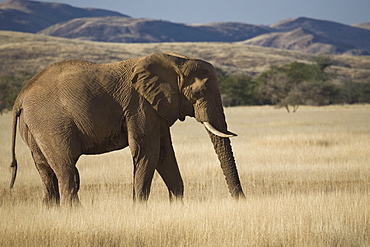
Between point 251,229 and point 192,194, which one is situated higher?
point 251,229

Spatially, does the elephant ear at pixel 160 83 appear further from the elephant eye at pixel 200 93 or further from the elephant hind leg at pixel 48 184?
the elephant hind leg at pixel 48 184

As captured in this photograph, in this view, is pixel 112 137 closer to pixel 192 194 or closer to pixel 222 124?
pixel 222 124

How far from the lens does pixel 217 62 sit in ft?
469

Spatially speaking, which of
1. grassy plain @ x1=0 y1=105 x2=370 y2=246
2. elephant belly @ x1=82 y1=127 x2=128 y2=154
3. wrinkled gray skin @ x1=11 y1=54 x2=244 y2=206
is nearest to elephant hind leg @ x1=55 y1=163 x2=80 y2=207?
wrinkled gray skin @ x1=11 y1=54 x2=244 y2=206

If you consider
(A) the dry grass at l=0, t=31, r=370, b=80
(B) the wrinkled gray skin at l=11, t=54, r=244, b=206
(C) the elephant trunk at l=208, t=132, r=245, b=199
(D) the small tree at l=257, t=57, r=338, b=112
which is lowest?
(A) the dry grass at l=0, t=31, r=370, b=80

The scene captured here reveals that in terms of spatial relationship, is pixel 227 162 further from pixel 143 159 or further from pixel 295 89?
pixel 295 89

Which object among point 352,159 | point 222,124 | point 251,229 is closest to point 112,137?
point 222,124

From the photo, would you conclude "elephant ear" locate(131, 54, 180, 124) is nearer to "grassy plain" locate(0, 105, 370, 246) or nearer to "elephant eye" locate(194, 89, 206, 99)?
"elephant eye" locate(194, 89, 206, 99)

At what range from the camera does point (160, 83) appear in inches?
364

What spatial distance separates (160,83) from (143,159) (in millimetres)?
1192

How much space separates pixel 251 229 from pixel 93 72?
354cm

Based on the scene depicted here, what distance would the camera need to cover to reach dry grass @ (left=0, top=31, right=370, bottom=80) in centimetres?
11088

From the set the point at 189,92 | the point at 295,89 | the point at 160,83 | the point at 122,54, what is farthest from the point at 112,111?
the point at 122,54

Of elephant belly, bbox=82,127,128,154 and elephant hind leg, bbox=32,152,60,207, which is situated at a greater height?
elephant belly, bbox=82,127,128,154
